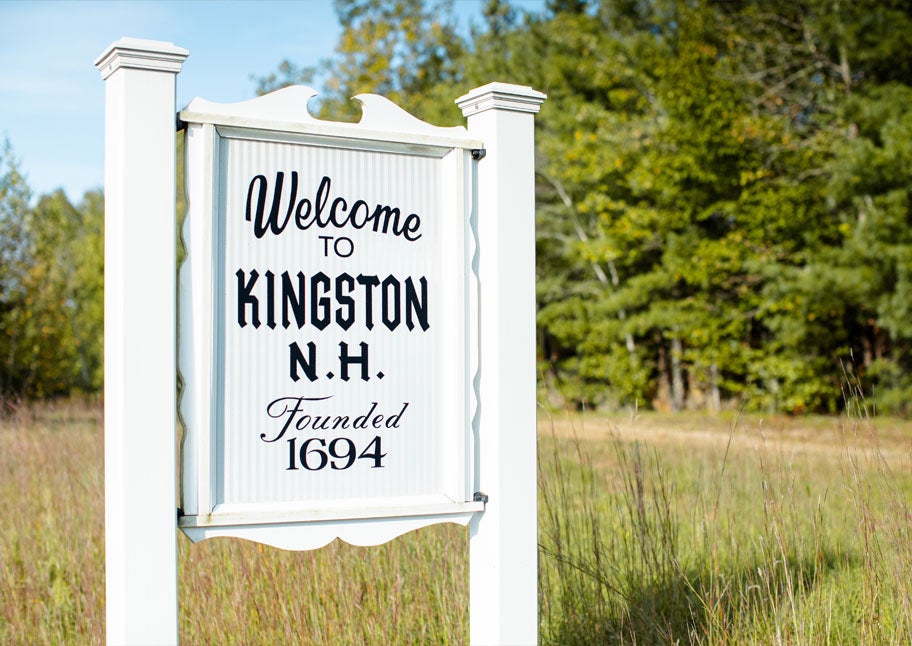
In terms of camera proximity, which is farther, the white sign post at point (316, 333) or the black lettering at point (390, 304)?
the black lettering at point (390, 304)

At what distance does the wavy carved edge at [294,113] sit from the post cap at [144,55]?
0.34ft

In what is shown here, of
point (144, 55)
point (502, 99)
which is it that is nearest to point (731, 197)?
point (502, 99)

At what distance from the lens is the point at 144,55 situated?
2.10 m

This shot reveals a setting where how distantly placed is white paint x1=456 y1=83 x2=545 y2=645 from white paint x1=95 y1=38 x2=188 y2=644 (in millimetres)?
801

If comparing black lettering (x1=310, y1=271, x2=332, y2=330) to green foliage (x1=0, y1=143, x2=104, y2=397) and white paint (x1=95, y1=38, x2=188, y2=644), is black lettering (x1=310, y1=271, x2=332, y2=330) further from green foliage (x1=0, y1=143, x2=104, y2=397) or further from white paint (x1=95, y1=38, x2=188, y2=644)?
green foliage (x1=0, y1=143, x2=104, y2=397)

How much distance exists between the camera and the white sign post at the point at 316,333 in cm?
212

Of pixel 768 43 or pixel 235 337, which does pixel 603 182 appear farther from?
pixel 235 337

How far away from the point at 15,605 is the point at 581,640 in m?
2.27

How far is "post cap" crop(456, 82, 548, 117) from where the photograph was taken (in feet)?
8.13

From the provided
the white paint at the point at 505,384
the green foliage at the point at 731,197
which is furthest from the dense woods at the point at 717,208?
the white paint at the point at 505,384

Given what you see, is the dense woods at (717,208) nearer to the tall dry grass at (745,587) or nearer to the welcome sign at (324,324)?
the tall dry grass at (745,587)

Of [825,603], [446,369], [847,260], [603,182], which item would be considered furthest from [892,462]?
[603,182]

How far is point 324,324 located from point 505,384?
511mm

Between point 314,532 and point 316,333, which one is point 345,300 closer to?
point 316,333
